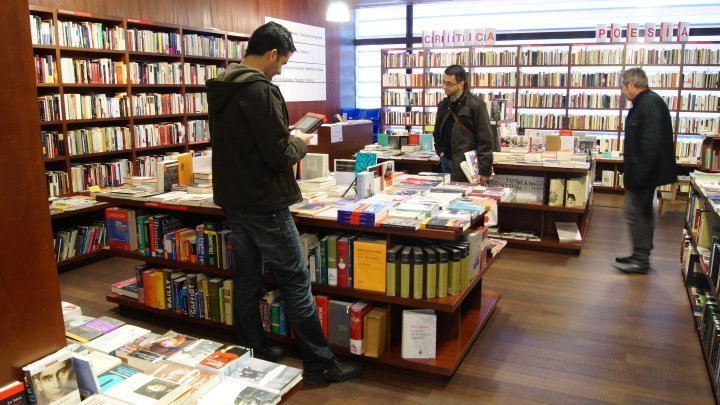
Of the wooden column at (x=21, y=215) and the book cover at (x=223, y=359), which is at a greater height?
the wooden column at (x=21, y=215)

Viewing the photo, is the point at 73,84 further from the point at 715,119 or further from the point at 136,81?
the point at 715,119

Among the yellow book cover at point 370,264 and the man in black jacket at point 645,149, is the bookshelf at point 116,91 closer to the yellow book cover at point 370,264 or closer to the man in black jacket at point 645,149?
the yellow book cover at point 370,264

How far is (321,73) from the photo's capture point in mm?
10422

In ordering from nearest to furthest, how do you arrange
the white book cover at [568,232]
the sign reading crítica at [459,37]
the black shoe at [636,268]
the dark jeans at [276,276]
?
the dark jeans at [276,276]
the black shoe at [636,268]
the white book cover at [568,232]
the sign reading crítica at [459,37]

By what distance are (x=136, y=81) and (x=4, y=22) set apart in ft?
16.7

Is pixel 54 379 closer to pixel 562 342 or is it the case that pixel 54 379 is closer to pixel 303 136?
pixel 303 136

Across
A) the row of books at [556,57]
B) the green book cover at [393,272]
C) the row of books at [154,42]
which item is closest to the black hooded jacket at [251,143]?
the green book cover at [393,272]

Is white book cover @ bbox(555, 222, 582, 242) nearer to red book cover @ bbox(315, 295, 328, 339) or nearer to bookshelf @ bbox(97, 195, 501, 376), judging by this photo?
bookshelf @ bbox(97, 195, 501, 376)

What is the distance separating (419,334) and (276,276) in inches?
33.4

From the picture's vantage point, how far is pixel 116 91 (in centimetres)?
619

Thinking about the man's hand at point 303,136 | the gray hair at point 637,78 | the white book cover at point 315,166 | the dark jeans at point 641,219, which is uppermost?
the gray hair at point 637,78

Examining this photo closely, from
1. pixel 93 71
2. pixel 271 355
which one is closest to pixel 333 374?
pixel 271 355

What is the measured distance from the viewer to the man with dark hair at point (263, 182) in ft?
8.84

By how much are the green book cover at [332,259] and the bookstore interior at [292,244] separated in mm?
16
